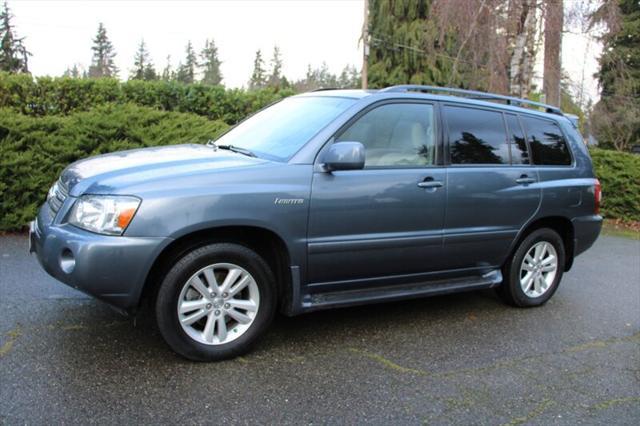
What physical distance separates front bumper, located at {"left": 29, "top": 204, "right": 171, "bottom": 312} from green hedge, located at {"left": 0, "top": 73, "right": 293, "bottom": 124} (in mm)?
6702

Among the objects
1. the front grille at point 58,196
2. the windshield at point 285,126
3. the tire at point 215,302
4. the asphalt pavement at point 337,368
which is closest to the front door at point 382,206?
the windshield at point 285,126

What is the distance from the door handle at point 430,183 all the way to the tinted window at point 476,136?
289 millimetres

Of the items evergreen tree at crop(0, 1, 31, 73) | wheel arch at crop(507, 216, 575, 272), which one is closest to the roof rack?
wheel arch at crop(507, 216, 575, 272)

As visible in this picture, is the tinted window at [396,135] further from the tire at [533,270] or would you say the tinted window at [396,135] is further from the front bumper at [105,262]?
the front bumper at [105,262]

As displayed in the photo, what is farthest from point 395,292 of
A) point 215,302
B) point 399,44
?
point 399,44

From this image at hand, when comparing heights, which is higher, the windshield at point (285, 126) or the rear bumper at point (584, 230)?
the windshield at point (285, 126)

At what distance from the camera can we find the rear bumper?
203 inches

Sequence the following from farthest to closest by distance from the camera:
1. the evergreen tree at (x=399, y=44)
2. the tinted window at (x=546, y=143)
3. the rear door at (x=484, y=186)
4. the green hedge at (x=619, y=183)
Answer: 1. the evergreen tree at (x=399, y=44)
2. the green hedge at (x=619, y=183)
3. the tinted window at (x=546, y=143)
4. the rear door at (x=484, y=186)

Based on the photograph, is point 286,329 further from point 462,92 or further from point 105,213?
point 462,92

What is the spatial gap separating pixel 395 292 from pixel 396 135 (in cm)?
116

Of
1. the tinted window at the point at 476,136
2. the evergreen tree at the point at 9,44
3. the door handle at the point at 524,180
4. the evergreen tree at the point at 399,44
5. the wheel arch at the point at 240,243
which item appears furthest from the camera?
the evergreen tree at the point at 9,44

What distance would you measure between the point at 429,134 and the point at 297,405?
2.29 meters

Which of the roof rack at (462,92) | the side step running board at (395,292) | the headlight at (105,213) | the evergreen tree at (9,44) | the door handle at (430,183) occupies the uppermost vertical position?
the evergreen tree at (9,44)

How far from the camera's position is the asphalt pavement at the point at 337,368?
9.87ft
